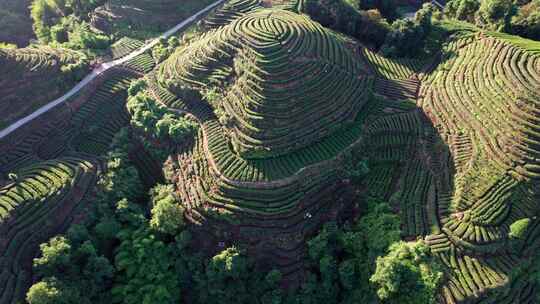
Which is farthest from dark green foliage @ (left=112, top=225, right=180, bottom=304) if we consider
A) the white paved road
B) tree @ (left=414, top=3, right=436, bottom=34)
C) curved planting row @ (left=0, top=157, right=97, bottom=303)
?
tree @ (left=414, top=3, right=436, bottom=34)

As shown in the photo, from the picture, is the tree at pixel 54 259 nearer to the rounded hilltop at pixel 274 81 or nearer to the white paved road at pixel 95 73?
the white paved road at pixel 95 73

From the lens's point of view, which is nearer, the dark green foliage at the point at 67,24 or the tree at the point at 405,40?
the tree at the point at 405,40

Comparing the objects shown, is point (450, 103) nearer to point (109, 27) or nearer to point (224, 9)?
point (224, 9)

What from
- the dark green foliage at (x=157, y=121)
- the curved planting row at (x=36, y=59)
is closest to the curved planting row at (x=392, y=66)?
the dark green foliage at (x=157, y=121)

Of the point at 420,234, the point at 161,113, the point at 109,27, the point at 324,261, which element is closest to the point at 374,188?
the point at 420,234

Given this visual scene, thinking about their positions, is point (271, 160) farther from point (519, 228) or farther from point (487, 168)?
point (519, 228)

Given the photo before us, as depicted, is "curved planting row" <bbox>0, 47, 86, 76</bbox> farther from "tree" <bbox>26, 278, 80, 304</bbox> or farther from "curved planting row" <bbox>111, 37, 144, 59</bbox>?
"tree" <bbox>26, 278, 80, 304</bbox>

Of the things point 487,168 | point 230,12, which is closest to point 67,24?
point 230,12
